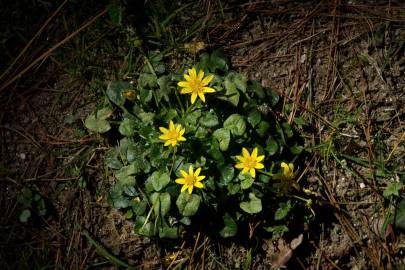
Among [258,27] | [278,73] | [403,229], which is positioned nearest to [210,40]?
[258,27]

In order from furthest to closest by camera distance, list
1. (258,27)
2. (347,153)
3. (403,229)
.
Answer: (258,27) < (347,153) < (403,229)

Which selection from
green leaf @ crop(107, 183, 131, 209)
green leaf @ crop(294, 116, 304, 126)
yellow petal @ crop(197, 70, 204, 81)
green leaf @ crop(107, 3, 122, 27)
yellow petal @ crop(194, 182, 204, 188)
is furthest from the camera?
green leaf @ crop(107, 3, 122, 27)

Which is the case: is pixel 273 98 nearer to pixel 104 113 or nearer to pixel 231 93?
pixel 231 93

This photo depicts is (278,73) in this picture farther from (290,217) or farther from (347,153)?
(290,217)

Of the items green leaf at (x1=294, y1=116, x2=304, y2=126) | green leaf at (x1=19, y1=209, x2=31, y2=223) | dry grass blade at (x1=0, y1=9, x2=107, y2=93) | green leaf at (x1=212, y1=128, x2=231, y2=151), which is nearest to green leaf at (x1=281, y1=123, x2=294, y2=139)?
green leaf at (x1=294, y1=116, x2=304, y2=126)

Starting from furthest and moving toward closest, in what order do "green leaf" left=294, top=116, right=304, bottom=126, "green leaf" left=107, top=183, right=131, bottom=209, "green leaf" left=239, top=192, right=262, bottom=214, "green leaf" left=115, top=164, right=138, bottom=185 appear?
"green leaf" left=294, top=116, right=304, bottom=126
"green leaf" left=107, top=183, right=131, bottom=209
"green leaf" left=115, top=164, right=138, bottom=185
"green leaf" left=239, top=192, right=262, bottom=214

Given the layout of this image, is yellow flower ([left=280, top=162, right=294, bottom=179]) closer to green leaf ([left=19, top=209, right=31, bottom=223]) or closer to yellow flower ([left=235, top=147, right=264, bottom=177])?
yellow flower ([left=235, top=147, right=264, bottom=177])

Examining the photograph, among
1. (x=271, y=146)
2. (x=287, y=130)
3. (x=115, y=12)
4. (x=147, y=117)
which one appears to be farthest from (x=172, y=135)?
(x=115, y=12)
